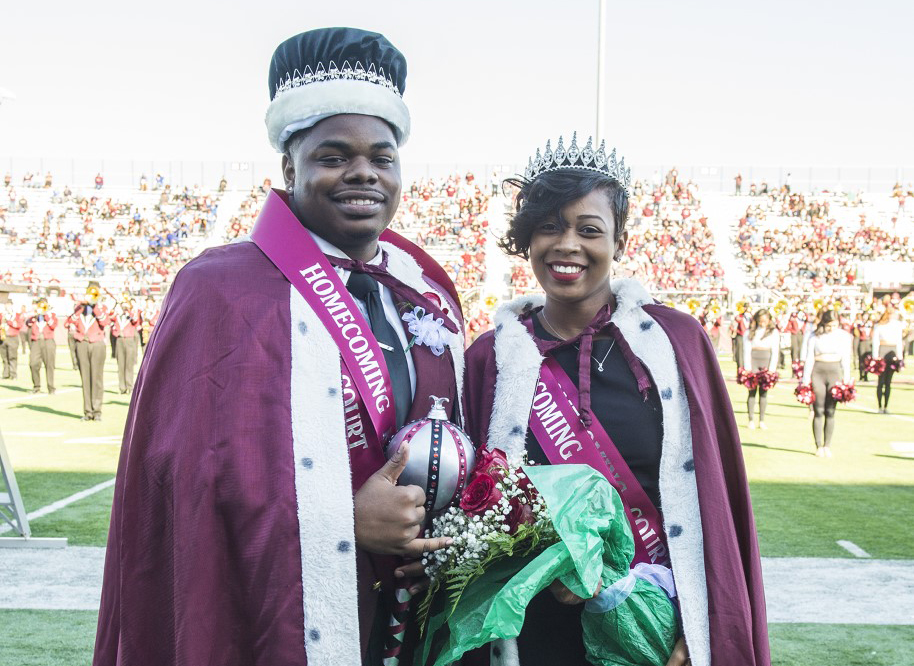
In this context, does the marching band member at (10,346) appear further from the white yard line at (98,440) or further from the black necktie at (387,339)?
the black necktie at (387,339)

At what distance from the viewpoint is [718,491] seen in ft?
8.20

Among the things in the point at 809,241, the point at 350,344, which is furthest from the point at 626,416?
the point at 809,241

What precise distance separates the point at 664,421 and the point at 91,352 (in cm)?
1321

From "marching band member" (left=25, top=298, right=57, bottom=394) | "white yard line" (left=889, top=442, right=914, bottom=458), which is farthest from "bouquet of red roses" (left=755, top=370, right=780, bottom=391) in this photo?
"marching band member" (left=25, top=298, right=57, bottom=394)

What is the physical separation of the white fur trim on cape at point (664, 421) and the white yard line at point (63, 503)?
6.03 metres

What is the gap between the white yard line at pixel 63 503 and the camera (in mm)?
7769

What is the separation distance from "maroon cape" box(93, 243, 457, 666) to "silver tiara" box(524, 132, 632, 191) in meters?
0.90

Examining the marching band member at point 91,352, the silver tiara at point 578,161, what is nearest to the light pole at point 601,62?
the marching band member at point 91,352

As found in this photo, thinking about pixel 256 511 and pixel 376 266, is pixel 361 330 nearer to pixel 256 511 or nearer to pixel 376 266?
pixel 376 266

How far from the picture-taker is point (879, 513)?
848 centimetres

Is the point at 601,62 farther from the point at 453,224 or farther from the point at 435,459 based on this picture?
the point at 453,224

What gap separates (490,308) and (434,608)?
2166 centimetres

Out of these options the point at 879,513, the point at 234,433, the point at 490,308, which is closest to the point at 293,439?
the point at 234,433

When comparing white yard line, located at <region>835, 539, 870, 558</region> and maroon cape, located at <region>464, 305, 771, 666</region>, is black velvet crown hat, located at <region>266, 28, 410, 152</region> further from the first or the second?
white yard line, located at <region>835, 539, 870, 558</region>
